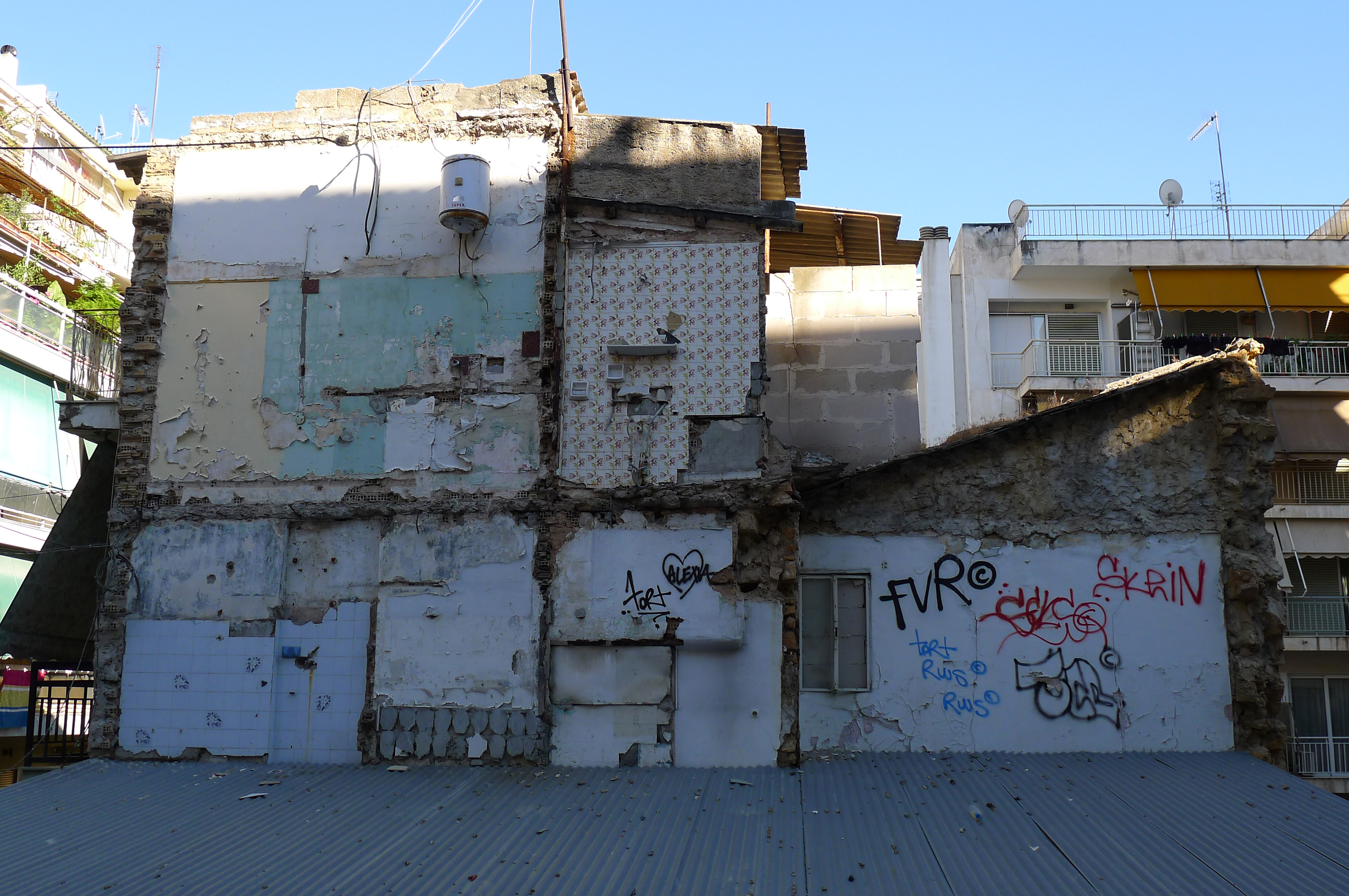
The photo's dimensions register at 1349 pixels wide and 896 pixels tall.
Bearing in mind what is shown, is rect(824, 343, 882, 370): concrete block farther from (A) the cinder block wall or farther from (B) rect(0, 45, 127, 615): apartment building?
(B) rect(0, 45, 127, 615): apartment building

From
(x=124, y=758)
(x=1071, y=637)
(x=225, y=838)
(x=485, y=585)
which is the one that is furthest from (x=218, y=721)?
(x=1071, y=637)

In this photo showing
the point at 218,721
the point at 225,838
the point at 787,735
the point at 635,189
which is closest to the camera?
the point at 225,838

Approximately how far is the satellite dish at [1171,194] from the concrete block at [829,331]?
1467 cm

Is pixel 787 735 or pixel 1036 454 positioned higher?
pixel 1036 454

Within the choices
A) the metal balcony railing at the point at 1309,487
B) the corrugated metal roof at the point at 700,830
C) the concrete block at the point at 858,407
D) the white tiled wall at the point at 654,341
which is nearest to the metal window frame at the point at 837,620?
the corrugated metal roof at the point at 700,830

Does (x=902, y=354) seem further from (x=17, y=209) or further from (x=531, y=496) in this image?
(x=17, y=209)

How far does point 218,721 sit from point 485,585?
9.49 feet

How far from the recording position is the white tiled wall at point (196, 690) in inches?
357

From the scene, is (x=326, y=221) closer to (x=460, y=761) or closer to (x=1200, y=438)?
(x=460, y=761)

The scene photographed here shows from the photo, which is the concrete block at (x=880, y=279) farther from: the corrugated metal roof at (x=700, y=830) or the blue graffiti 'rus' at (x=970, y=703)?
the corrugated metal roof at (x=700, y=830)

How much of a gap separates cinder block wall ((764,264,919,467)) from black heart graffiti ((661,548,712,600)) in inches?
112

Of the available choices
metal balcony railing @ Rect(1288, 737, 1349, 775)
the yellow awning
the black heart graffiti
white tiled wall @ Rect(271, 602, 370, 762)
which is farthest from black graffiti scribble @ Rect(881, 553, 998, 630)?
metal balcony railing @ Rect(1288, 737, 1349, 775)

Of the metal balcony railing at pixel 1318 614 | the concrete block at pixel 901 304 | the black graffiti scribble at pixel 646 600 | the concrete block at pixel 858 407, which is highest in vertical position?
the concrete block at pixel 901 304

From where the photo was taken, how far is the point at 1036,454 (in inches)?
364
